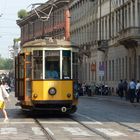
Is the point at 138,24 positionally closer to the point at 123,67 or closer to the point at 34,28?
the point at 123,67

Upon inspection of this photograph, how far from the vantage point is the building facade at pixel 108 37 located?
64.2 metres

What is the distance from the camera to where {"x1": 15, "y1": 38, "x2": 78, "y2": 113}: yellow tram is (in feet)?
90.0

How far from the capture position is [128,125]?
79.0 feet

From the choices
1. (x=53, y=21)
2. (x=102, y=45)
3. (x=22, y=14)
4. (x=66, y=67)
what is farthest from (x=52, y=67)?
(x=22, y=14)

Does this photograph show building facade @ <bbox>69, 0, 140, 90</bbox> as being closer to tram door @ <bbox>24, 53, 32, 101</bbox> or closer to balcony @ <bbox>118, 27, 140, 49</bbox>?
balcony @ <bbox>118, 27, 140, 49</bbox>

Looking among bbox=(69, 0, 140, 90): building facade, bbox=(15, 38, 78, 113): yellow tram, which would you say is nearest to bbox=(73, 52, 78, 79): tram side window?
bbox=(15, 38, 78, 113): yellow tram

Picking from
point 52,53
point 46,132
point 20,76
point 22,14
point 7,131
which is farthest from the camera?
point 22,14

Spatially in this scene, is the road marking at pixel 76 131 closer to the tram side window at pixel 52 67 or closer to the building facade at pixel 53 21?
the tram side window at pixel 52 67

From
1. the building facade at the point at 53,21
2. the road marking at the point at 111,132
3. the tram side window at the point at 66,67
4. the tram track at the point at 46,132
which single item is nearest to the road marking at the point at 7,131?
the tram track at the point at 46,132

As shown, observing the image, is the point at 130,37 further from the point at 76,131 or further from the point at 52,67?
the point at 76,131

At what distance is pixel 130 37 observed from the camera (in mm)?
61656

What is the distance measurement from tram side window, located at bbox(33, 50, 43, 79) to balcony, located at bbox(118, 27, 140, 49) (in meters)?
34.0

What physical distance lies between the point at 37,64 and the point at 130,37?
3468cm

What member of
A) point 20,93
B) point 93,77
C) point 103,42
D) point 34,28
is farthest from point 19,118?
point 34,28
